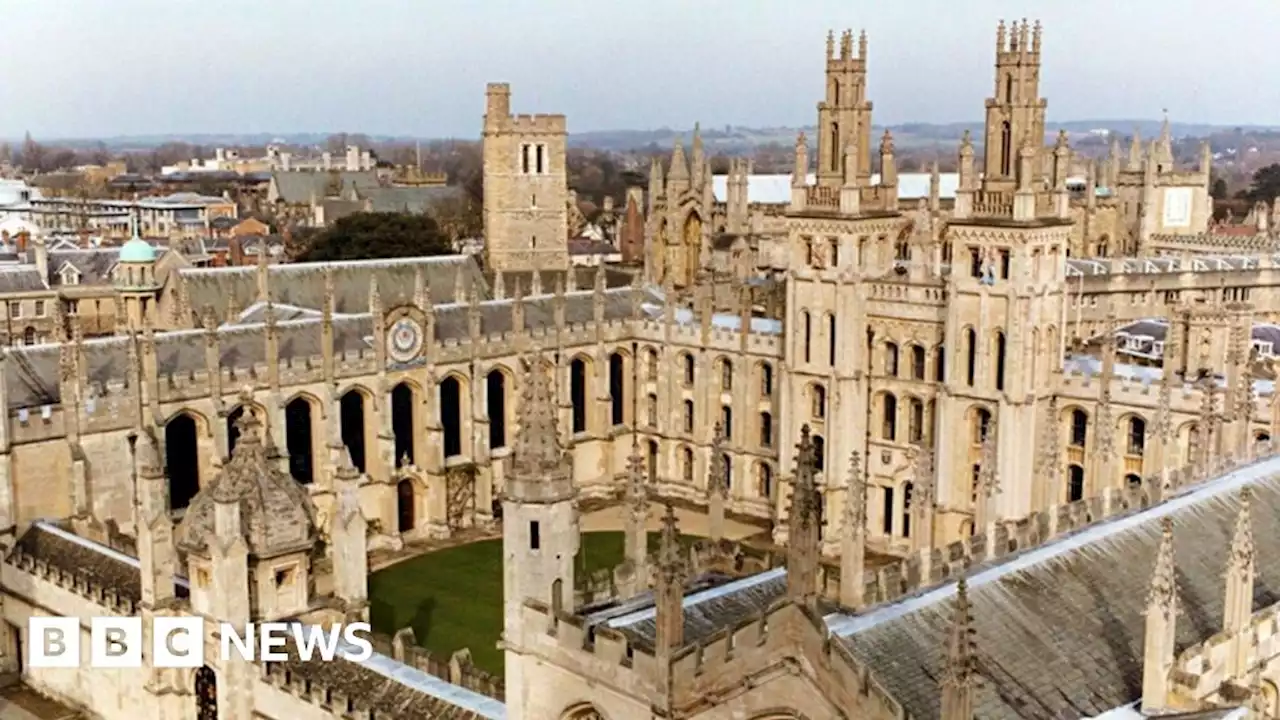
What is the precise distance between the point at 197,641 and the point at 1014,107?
22619 mm

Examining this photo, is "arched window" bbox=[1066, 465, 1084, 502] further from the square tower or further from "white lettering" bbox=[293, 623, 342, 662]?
the square tower

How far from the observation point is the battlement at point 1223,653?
1535 cm

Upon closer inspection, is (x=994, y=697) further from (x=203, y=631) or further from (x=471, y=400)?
(x=471, y=400)

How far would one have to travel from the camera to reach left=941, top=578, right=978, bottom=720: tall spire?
37.3ft

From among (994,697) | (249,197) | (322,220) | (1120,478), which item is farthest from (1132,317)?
(249,197)

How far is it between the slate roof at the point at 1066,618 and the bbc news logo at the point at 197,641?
8.27m

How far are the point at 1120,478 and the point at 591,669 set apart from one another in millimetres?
21410

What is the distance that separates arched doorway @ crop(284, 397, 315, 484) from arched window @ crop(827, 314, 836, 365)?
14.5 metres

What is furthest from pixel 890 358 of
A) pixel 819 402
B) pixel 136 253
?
pixel 136 253

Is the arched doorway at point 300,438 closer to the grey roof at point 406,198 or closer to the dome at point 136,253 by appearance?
the dome at point 136,253

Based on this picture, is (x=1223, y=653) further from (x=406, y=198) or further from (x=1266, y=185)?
(x=1266, y=185)

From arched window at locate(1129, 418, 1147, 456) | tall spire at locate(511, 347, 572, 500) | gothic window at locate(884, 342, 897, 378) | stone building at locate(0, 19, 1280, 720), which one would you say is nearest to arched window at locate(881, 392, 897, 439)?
stone building at locate(0, 19, 1280, 720)

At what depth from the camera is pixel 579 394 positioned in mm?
43281

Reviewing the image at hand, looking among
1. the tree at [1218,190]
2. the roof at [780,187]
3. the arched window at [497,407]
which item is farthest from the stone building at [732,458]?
the tree at [1218,190]
